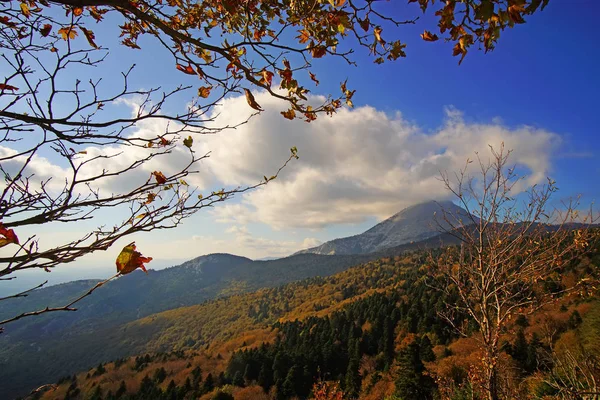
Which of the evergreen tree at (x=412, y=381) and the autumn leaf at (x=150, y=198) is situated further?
the evergreen tree at (x=412, y=381)

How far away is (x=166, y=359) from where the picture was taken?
84938 millimetres

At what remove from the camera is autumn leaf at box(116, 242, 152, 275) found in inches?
58.5

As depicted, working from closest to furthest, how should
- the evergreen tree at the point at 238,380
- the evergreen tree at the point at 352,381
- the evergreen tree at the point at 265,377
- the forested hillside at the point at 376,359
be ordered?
the forested hillside at the point at 376,359
the evergreen tree at the point at 352,381
the evergreen tree at the point at 265,377
the evergreen tree at the point at 238,380

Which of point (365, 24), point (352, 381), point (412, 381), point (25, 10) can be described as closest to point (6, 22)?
point (25, 10)

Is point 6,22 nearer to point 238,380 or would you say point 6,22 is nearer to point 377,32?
point 377,32

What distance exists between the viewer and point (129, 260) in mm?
1499

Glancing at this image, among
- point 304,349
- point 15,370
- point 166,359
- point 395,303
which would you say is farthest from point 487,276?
point 15,370

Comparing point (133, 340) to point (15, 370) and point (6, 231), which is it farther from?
point (6, 231)

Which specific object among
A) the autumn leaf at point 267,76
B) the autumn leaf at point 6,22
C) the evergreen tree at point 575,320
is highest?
the autumn leaf at point 6,22

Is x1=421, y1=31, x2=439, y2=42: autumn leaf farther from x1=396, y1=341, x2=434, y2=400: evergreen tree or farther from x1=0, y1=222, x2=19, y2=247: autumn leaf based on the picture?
x1=396, y1=341, x2=434, y2=400: evergreen tree

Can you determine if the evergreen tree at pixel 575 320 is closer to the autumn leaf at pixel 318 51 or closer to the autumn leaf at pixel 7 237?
the autumn leaf at pixel 318 51

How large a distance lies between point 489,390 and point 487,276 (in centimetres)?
242

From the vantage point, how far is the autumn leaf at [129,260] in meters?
1.49

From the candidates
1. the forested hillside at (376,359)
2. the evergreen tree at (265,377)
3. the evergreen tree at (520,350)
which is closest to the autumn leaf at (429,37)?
the forested hillside at (376,359)
